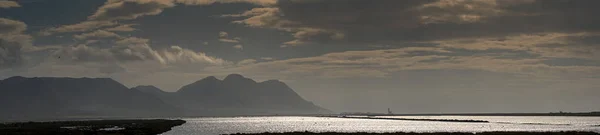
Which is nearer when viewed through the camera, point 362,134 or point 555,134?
point 555,134

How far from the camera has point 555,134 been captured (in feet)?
326

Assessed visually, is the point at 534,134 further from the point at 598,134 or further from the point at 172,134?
the point at 172,134

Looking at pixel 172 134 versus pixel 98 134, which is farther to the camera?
pixel 172 134

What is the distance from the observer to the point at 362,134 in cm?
10950

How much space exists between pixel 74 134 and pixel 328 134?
41830mm

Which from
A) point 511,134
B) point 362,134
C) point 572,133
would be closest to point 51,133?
point 362,134

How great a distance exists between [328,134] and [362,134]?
557 centimetres

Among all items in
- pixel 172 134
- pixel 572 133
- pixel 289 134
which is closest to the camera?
pixel 572 133

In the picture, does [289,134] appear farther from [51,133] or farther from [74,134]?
[51,133]

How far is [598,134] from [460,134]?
20.5 metres

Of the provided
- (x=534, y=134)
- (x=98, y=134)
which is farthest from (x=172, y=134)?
(x=534, y=134)

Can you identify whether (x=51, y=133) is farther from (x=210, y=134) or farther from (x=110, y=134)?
(x=210, y=134)

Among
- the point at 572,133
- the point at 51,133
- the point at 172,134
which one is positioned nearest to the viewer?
the point at 572,133

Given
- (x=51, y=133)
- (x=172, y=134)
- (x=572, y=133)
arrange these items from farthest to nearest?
(x=172, y=134), (x=51, y=133), (x=572, y=133)
